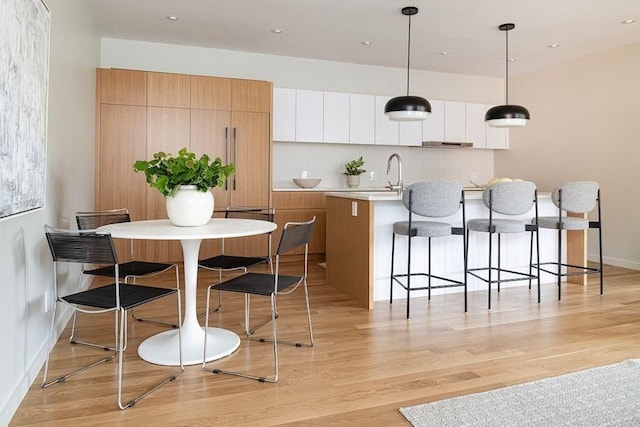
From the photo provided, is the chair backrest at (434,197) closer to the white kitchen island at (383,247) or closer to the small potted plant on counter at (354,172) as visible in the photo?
the white kitchen island at (383,247)

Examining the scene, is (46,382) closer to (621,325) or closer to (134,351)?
(134,351)

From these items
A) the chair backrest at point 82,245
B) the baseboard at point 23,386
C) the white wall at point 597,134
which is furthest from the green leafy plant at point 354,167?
the chair backrest at point 82,245

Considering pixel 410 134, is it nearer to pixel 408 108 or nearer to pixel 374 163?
pixel 374 163

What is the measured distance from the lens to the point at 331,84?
6160mm

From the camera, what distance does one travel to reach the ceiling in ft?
13.6

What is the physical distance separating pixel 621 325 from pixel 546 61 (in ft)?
13.5

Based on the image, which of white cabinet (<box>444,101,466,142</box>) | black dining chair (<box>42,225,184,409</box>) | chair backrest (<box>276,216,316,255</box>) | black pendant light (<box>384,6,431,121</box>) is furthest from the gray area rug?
white cabinet (<box>444,101,466,142</box>)

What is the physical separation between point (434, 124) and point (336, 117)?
1.51 metres

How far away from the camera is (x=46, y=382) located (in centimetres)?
218

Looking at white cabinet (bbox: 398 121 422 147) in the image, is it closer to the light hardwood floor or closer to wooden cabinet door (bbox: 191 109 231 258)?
wooden cabinet door (bbox: 191 109 231 258)

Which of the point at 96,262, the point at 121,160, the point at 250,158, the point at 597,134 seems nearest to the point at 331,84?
the point at 250,158

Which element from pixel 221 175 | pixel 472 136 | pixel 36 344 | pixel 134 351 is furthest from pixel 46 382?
pixel 472 136

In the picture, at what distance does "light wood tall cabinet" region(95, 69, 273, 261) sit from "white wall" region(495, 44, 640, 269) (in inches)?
153

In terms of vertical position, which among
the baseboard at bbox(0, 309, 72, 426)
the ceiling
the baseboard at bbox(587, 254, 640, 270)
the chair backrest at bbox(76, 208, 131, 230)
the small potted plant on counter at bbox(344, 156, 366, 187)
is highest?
the ceiling
